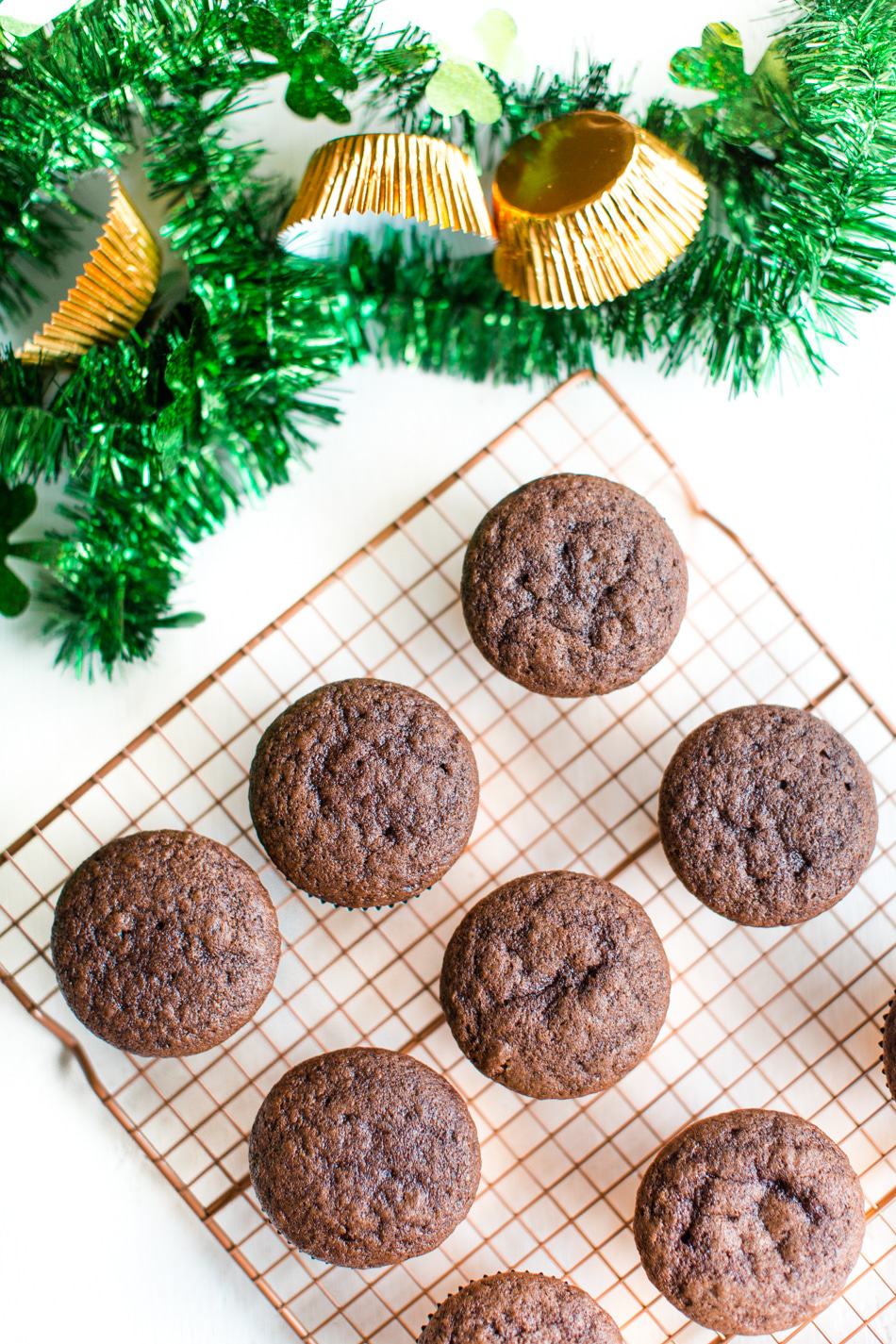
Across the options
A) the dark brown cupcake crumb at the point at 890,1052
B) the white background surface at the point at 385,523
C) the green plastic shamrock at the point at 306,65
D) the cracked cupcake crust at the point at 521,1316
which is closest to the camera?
the green plastic shamrock at the point at 306,65

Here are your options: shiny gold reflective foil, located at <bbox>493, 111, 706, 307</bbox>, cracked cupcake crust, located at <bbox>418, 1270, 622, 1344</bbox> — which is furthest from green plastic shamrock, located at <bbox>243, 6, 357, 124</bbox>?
cracked cupcake crust, located at <bbox>418, 1270, 622, 1344</bbox>

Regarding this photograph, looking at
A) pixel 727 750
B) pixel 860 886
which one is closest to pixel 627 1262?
pixel 860 886

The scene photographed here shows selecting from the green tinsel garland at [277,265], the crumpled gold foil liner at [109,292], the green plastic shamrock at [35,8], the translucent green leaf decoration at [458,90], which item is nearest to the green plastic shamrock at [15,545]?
the green tinsel garland at [277,265]

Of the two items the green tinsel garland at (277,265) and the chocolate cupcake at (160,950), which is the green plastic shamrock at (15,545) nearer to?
the green tinsel garland at (277,265)

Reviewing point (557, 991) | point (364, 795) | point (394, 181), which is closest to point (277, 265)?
point (394, 181)

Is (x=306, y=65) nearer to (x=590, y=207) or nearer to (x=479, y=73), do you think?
(x=479, y=73)

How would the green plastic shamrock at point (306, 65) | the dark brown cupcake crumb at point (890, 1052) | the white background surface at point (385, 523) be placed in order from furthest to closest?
the white background surface at point (385, 523), the dark brown cupcake crumb at point (890, 1052), the green plastic shamrock at point (306, 65)

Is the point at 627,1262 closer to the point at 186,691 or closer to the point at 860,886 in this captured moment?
the point at 860,886
